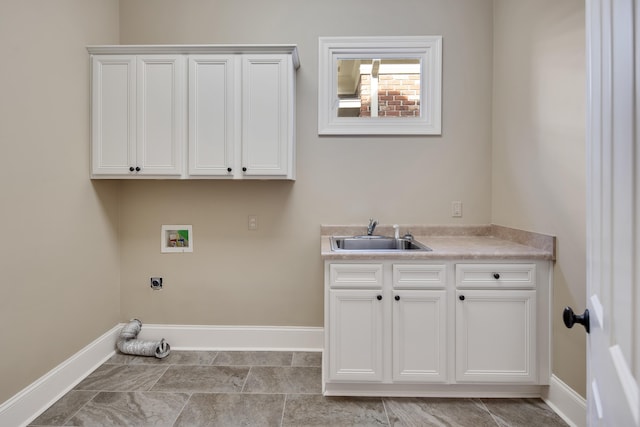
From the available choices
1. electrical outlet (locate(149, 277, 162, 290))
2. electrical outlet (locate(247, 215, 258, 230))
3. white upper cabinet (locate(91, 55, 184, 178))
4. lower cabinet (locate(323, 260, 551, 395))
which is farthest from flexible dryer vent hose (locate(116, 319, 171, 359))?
lower cabinet (locate(323, 260, 551, 395))

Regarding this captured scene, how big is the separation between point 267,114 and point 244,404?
1939mm

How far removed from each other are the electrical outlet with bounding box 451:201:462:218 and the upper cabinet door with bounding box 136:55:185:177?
2.19 meters

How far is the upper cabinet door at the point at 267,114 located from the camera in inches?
93.2

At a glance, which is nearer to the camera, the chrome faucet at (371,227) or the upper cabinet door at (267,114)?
the upper cabinet door at (267,114)

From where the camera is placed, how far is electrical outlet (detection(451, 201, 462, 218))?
8.85 feet

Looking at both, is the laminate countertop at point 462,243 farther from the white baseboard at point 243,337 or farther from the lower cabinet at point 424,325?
the white baseboard at point 243,337

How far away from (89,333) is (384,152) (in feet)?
8.70

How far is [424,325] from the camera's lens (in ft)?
6.56

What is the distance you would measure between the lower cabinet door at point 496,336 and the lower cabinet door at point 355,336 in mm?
505

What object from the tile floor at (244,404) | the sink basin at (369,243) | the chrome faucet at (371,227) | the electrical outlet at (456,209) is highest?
the electrical outlet at (456,209)


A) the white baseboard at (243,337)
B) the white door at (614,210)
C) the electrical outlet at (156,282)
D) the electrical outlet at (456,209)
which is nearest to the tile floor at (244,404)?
the white baseboard at (243,337)

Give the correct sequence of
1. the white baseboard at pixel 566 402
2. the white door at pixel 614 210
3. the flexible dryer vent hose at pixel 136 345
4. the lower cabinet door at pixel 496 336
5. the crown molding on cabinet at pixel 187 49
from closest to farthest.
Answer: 1. the white door at pixel 614 210
2. the white baseboard at pixel 566 402
3. the lower cabinet door at pixel 496 336
4. the crown molding on cabinet at pixel 187 49
5. the flexible dryer vent hose at pixel 136 345

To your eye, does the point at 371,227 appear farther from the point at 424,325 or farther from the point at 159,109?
the point at 159,109

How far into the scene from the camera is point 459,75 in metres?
2.67
